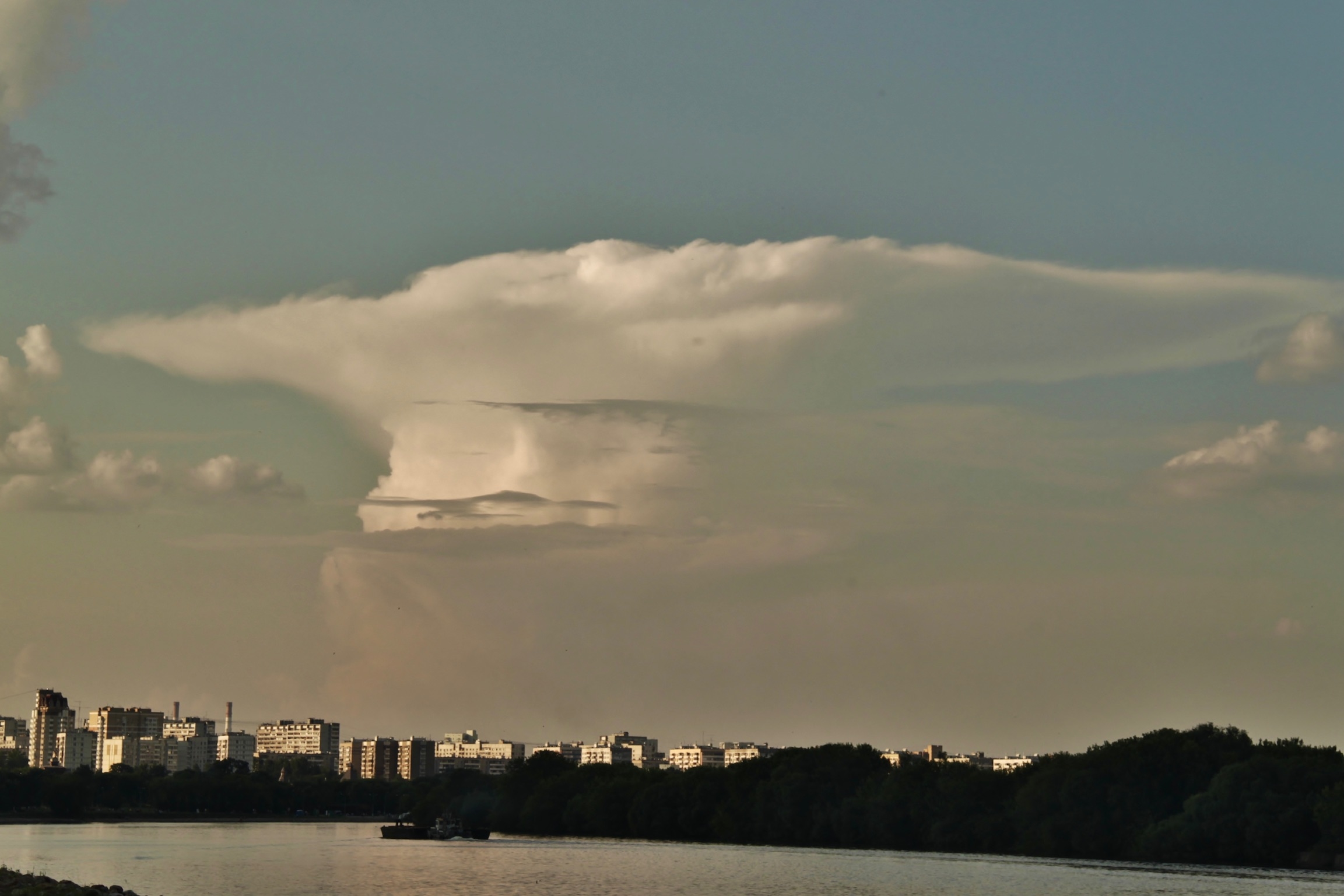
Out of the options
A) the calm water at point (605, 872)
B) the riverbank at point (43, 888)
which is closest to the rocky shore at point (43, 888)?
the riverbank at point (43, 888)

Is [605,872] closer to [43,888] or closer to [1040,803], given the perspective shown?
[1040,803]

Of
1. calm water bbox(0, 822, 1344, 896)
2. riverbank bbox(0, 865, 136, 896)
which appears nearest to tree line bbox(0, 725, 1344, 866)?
calm water bbox(0, 822, 1344, 896)

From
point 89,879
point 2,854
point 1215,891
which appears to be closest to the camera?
point 1215,891

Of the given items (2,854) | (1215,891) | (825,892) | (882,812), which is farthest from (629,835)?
(1215,891)

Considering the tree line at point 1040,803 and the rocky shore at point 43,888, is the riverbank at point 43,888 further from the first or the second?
the tree line at point 1040,803

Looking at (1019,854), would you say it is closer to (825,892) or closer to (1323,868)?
(1323,868)

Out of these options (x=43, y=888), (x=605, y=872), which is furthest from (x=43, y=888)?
(x=605, y=872)

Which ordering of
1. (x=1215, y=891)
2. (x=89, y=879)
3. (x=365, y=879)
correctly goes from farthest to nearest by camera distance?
(x=365, y=879), (x=89, y=879), (x=1215, y=891)

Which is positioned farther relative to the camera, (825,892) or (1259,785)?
(1259,785)

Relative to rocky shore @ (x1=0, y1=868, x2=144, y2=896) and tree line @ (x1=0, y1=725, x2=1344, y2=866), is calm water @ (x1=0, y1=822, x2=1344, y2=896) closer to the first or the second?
tree line @ (x1=0, y1=725, x2=1344, y2=866)
